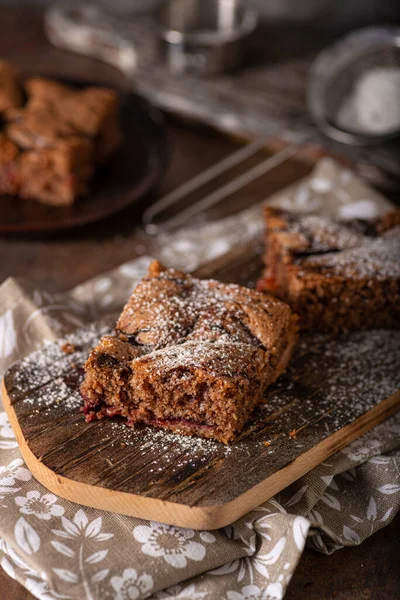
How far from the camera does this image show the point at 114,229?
4.00m

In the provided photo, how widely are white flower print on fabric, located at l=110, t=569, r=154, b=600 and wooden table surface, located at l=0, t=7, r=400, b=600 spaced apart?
0.30m

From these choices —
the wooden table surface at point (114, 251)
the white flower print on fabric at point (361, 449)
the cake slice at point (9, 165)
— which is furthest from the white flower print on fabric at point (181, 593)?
the cake slice at point (9, 165)

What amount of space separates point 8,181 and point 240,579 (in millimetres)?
2363

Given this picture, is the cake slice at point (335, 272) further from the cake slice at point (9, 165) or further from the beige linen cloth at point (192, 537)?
the cake slice at point (9, 165)

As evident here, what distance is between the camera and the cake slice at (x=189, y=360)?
255 centimetres

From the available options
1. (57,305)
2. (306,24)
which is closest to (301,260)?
(57,305)

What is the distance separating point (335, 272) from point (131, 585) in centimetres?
146

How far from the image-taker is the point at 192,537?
2416mm

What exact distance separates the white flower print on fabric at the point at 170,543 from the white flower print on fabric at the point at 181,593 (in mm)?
68

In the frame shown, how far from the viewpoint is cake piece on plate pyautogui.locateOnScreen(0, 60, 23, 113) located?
13.1 ft

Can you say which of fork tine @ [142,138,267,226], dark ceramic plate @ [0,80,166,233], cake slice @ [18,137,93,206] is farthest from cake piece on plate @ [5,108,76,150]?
fork tine @ [142,138,267,226]

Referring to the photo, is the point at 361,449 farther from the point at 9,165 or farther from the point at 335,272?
the point at 9,165

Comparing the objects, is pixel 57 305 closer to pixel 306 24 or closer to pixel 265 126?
pixel 265 126

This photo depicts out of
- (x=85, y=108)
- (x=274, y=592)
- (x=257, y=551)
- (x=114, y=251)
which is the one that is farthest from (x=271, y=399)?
(x=85, y=108)
